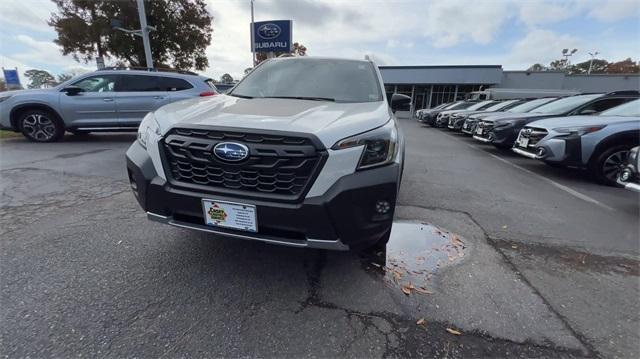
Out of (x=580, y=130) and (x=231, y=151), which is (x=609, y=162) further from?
(x=231, y=151)

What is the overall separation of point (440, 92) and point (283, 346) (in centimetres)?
3363

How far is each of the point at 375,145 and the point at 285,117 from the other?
24.9 inches

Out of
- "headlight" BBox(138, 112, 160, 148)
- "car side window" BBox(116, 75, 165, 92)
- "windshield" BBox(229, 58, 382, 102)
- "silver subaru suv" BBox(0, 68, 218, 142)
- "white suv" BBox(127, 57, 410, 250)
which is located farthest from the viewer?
"car side window" BBox(116, 75, 165, 92)

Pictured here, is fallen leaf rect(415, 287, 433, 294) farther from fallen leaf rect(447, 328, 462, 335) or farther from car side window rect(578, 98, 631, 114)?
car side window rect(578, 98, 631, 114)

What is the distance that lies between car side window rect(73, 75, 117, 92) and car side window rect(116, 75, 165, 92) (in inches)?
6.2

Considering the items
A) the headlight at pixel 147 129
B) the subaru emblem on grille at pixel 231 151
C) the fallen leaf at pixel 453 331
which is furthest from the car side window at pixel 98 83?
the fallen leaf at pixel 453 331

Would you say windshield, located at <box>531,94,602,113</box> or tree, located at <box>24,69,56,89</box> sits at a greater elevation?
tree, located at <box>24,69,56,89</box>

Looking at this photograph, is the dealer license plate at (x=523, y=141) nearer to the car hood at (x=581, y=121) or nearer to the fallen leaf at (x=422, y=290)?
the car hood at (x=581, y=121)

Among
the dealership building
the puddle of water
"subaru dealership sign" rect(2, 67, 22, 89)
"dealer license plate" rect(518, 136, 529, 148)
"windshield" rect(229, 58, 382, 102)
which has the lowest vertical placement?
the puddle of water

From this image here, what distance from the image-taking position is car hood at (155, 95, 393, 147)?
1903mm

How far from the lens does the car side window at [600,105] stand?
634 centimetres

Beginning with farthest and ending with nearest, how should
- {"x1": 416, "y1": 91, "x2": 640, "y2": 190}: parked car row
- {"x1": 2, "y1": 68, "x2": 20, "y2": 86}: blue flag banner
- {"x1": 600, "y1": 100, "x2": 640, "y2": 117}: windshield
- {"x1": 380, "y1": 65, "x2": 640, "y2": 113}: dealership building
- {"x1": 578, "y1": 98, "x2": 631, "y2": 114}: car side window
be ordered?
{"x1": 380, "y1": 65, "x2": 640, "y2": 113}: dealership building < {"x1": 2, "y1": 68, "x2": 20, "y2": 86}: blue flag banner < {"x1": 578, "y1": 98, "x2": 631, "y2": 114}: car side window < {"x1": 600, "y1": 100, "x2": 640, "y2": 117}: windshield < {"x1": 416, "y1": 91, "x2": 640, "y2": 190}: parked car row

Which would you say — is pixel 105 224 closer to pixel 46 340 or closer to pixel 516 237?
pixel 46 340

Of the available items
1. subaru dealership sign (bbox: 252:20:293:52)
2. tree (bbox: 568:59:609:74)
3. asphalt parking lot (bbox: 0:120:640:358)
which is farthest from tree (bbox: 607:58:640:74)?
asphalt parking lot (bbox: 0:120:640:358)
